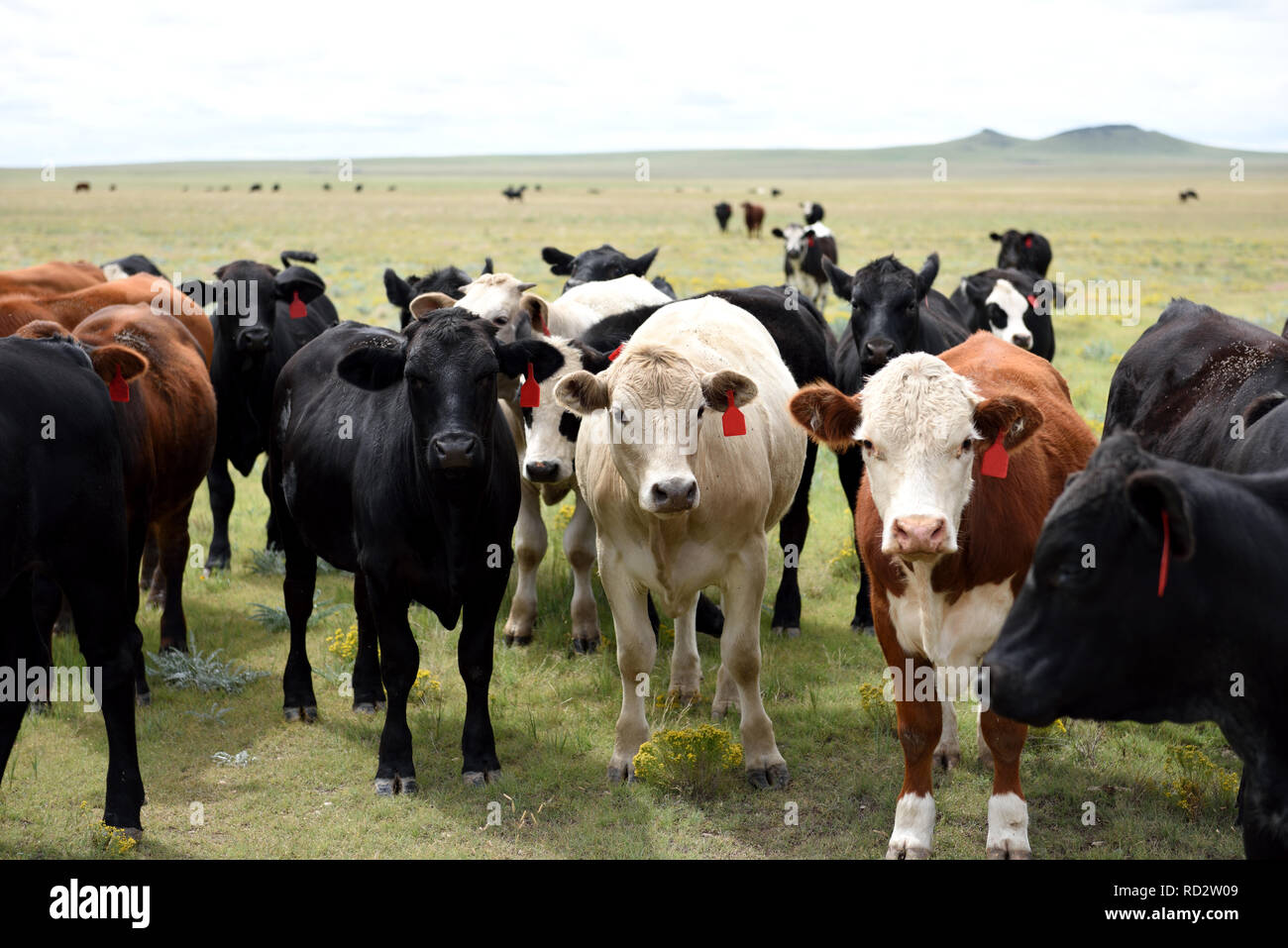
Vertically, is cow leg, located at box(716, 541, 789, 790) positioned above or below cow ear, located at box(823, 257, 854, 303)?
below

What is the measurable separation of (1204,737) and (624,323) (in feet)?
14.3

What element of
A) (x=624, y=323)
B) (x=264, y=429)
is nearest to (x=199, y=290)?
(x=264, y=429)

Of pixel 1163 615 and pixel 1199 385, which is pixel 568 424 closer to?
pixel 1199 385

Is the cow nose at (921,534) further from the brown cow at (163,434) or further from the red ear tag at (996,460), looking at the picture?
the brown cow at (163,434)

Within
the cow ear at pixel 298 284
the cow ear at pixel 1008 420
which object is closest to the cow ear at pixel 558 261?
the cow ear at pixel 298 284

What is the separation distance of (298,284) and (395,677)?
511 cm

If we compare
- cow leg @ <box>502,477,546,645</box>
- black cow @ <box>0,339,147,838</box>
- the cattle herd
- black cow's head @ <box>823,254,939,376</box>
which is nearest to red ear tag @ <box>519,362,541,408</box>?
the cattle herd

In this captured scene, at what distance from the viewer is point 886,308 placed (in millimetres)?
8609

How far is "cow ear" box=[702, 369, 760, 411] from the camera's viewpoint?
5.51 meters

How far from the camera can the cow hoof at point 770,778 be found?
5.96m

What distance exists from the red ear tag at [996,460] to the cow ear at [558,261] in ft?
28.8

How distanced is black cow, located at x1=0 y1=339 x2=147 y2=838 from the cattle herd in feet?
0.05

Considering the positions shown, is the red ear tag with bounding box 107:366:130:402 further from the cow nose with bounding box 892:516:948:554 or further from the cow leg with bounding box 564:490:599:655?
the cow nose with bounding box 892:516:948:554
